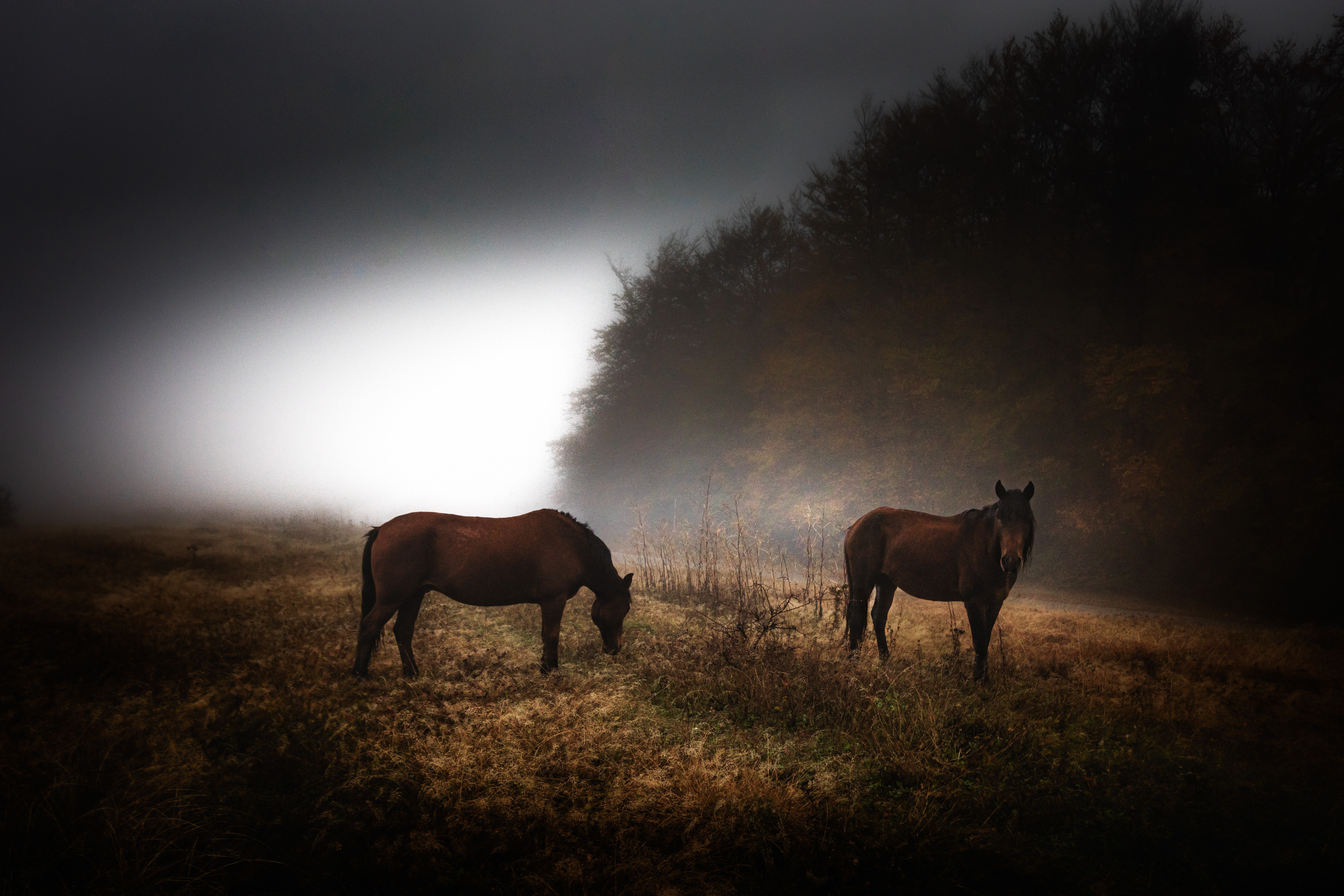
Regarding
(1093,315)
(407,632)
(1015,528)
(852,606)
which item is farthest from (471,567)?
(1093,315)

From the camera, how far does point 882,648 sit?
6.51 metres

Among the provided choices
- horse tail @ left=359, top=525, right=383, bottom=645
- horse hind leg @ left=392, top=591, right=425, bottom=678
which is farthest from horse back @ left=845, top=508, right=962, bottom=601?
horse tail @ left=359, top=525, right=383, bottom=645

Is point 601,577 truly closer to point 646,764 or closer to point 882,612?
point 646,764

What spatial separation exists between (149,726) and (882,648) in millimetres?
6713

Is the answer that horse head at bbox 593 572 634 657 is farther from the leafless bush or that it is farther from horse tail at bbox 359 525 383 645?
horse tail at bbox 359 525 383 645

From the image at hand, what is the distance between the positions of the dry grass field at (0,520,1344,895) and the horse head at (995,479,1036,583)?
1.28 m

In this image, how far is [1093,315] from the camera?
13.1m

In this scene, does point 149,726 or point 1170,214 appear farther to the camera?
point 1170,214

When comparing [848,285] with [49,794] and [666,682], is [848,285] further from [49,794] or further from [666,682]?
[49,794]

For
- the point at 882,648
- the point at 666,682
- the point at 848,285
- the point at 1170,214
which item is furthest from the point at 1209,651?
the point at 848,285

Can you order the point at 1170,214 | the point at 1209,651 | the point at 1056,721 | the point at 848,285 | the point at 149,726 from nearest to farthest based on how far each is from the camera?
the point at 149,726 → the point at 1056,721 → the point at 1209,651 → the point at 1170,214 → the point at 848,285

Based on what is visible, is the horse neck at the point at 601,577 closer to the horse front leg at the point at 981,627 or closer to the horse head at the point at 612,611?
the horse head at the point at 612,611

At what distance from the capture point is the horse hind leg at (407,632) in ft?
18.6

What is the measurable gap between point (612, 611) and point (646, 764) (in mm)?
2411
